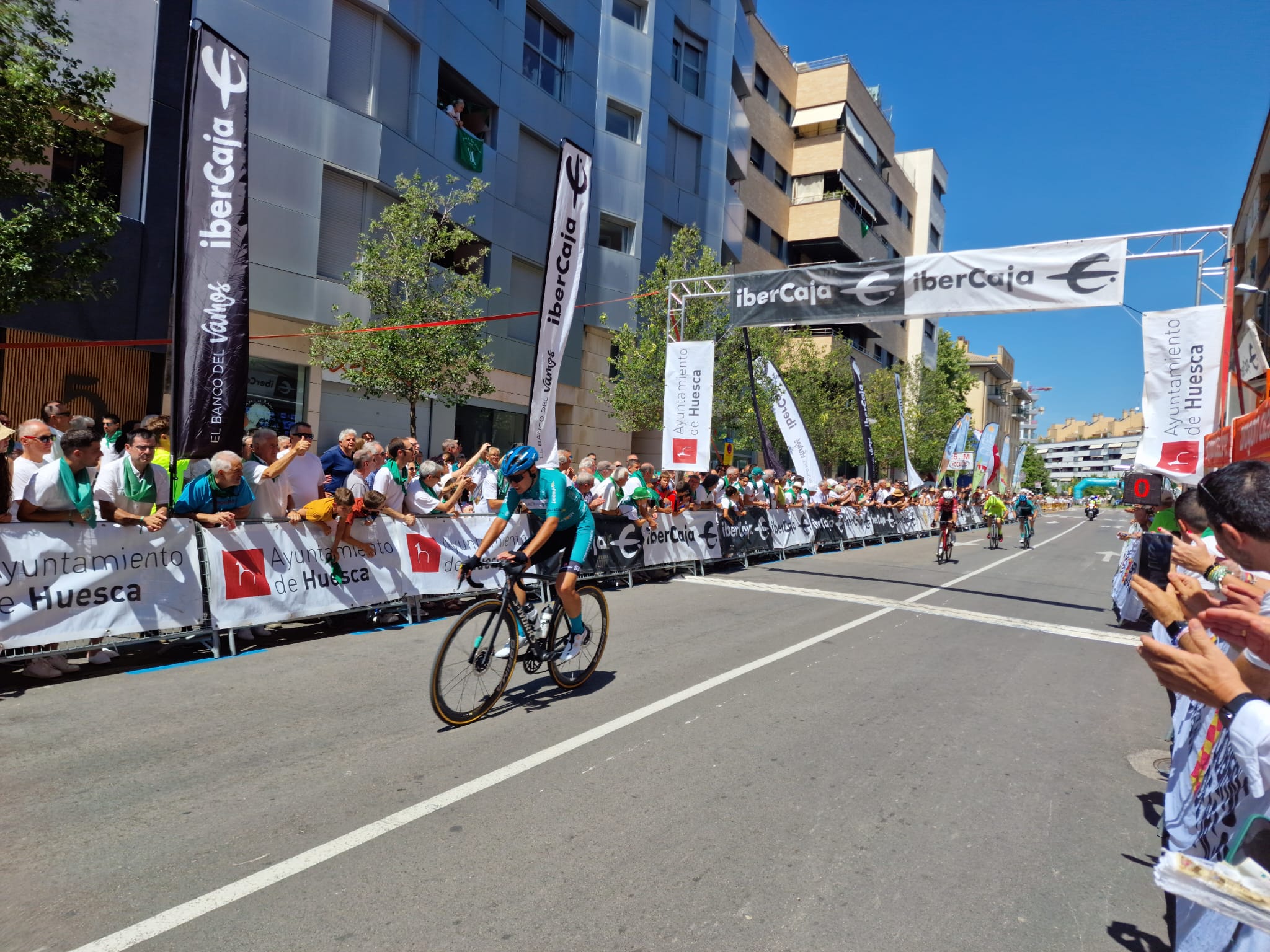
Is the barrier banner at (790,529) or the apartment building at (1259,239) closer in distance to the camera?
the barrier banner at (790,529)

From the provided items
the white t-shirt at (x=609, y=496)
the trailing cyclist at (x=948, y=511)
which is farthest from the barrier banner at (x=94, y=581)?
the trailing cyclist at (x=948, y=511)

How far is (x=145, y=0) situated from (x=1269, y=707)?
17174 millimetres

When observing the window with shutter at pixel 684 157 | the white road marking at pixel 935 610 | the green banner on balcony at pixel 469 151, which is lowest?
the white road marking at pixel 935 610

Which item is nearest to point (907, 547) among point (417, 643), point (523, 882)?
point (417, 643)

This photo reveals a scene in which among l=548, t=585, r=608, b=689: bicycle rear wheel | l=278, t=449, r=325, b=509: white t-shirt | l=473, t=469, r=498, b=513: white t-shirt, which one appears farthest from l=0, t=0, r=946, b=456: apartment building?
l=548, t=585, r=608, b=689: bicycle rear wheel

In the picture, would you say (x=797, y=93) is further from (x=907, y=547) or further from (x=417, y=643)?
(x=417, y=643)

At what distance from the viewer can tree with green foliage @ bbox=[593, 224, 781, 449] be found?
73.7 feet

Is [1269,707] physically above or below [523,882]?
above

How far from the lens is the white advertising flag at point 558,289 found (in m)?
12.1

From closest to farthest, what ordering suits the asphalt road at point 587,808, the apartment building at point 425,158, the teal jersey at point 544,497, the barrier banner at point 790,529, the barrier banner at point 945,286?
the asphalt road at point 587,808 < the teal jersey at point 544,497 < the barrier banner at point 945,286 < the apartment building at point 425,158 < the barrier banner at point 790,529

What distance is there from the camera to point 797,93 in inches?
1697

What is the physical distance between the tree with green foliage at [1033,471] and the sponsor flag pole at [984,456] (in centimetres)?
7297

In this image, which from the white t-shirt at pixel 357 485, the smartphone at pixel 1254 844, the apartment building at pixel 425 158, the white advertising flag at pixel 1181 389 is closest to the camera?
the smartphone at pixel 1254 844

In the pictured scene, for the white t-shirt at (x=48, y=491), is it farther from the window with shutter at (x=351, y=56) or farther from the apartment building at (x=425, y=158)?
the window with shutter at (x=351, y=56)
